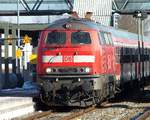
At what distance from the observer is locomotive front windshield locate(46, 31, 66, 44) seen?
2106 cm

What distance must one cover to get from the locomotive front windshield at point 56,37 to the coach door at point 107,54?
1346 mm

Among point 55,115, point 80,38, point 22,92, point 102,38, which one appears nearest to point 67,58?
point 80,38

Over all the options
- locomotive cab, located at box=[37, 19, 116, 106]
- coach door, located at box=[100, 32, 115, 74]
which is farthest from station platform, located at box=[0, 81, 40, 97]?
coach door, located at box=[100, 32, 115, 74]

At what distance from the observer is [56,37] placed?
2116cm

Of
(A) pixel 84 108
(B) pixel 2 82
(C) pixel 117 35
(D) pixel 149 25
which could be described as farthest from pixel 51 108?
(D) pixel 149 25

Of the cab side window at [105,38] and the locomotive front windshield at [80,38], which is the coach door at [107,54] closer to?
the cab side window at [105,38]

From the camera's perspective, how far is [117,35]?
2525 centimetres

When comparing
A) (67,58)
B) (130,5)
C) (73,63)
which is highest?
(130,5)

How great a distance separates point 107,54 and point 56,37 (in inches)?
86.0

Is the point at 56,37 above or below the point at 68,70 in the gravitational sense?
above

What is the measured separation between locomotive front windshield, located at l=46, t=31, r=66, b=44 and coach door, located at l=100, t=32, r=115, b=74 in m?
1.35

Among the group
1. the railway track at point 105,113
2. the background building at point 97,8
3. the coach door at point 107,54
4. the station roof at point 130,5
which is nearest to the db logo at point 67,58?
the coach door at point 107,54

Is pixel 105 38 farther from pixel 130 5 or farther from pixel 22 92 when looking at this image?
pixel 130 5

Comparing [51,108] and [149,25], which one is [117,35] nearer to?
[51,108]
